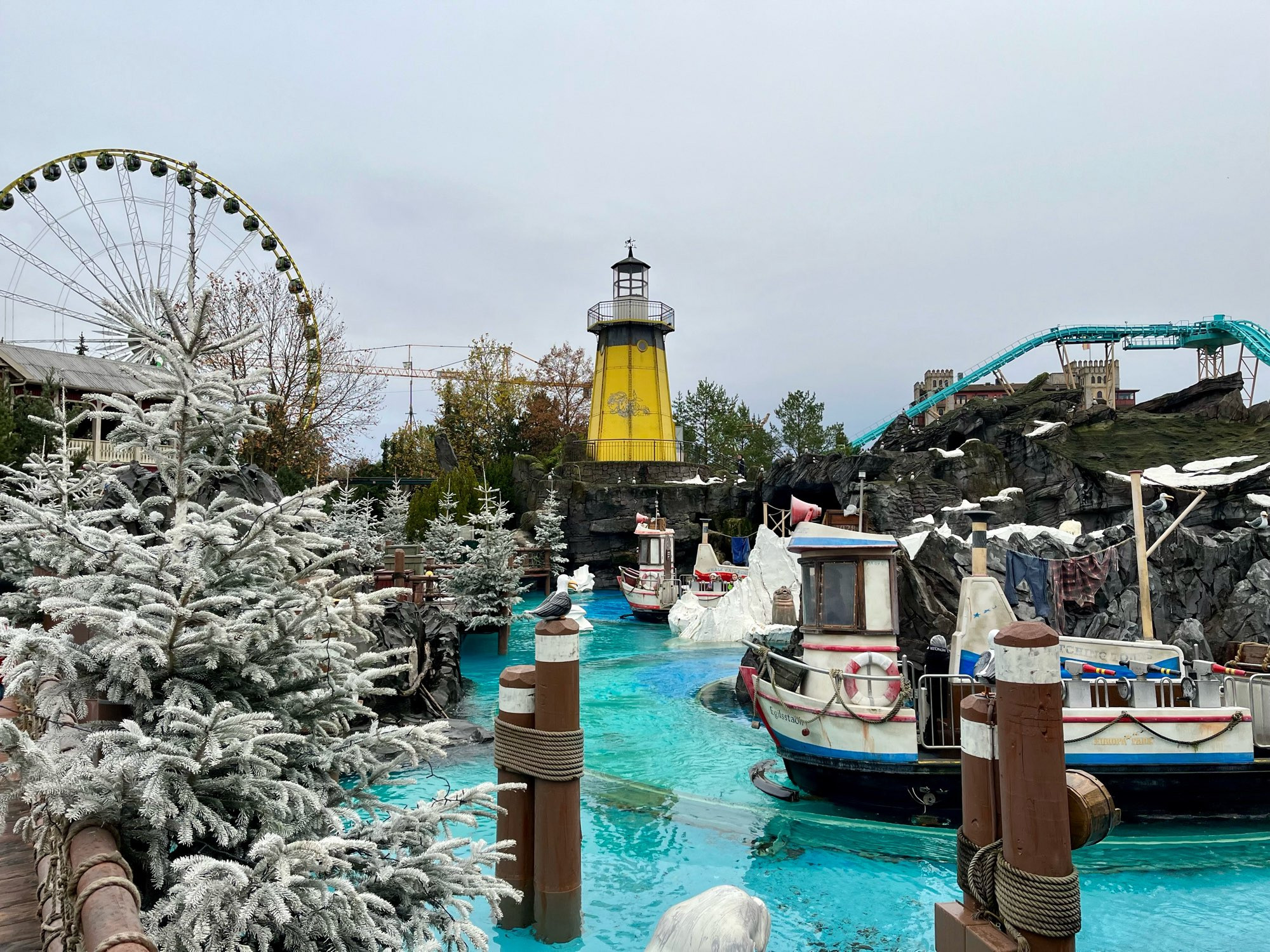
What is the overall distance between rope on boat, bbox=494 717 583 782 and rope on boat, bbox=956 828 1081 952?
270 cm

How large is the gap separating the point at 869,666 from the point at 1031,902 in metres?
5.68

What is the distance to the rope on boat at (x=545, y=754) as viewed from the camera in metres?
5.73

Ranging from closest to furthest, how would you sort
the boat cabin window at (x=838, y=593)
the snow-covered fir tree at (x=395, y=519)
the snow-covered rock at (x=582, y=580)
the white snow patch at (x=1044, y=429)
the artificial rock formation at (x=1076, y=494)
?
the boat cabin window at (x=838, y=593), the artificial rock formation at (x=1076, y=494), the snow-covered fir tree at (x=395, y=519), the white snow patch at (x=1044, y=429), the snow-covered rock at (x=582, y=580)

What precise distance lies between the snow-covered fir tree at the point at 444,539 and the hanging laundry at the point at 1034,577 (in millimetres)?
15597

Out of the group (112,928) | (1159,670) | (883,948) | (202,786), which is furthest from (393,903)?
(1159,670)

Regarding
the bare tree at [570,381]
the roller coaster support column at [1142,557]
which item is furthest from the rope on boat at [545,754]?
the bare tree at [570,381]

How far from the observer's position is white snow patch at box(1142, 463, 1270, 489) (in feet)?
61.1

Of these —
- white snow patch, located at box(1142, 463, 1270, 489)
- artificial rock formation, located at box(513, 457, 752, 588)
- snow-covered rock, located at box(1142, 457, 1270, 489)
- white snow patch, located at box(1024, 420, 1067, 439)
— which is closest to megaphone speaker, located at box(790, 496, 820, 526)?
white snow patch, located at box(1142, 463, 1270, 489)

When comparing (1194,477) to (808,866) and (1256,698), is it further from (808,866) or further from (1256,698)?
(808,866)

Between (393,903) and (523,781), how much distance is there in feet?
7.88

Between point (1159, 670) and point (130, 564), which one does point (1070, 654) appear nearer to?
point (1159, 670)

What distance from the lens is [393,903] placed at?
3.48 metres

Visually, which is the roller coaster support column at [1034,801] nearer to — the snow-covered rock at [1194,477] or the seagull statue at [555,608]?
the seagull statue at [555,608]

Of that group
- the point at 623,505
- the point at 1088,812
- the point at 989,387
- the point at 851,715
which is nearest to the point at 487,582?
the point at 851,715
